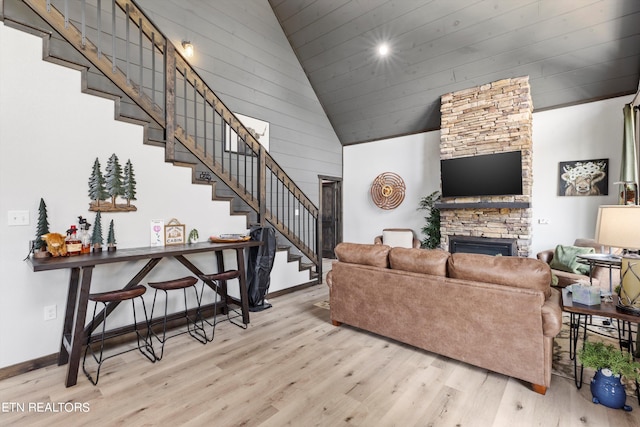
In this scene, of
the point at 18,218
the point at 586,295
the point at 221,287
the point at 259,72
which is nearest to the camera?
the point at 586,295

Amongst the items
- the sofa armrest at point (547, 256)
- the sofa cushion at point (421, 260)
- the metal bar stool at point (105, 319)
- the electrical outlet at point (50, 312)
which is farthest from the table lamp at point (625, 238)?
the electrical outlet at point (50, 312)

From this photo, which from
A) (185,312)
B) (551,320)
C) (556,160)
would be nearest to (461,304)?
(551,320)

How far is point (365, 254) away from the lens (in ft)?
9.88

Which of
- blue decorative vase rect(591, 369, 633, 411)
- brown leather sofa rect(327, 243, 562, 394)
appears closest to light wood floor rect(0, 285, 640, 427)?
blue decorative vase rect(591, 369, 633, 411)

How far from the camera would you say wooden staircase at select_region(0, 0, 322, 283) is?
266 centimetres

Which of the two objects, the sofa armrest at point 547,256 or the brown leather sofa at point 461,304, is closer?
the brown leather sofa at point 461,304

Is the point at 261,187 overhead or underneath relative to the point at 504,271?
overhead

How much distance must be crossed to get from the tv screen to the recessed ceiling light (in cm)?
224

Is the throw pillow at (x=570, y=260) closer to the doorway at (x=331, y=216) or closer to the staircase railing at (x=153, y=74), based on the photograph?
the staircase railing at (x=153, y=74)

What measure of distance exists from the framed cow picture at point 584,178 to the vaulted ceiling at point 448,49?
1011 mm

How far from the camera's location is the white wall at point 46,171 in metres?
2.28

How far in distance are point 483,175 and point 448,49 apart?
2.17 m

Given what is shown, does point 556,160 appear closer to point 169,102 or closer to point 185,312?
point 169,102

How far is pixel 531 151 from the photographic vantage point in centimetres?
496
